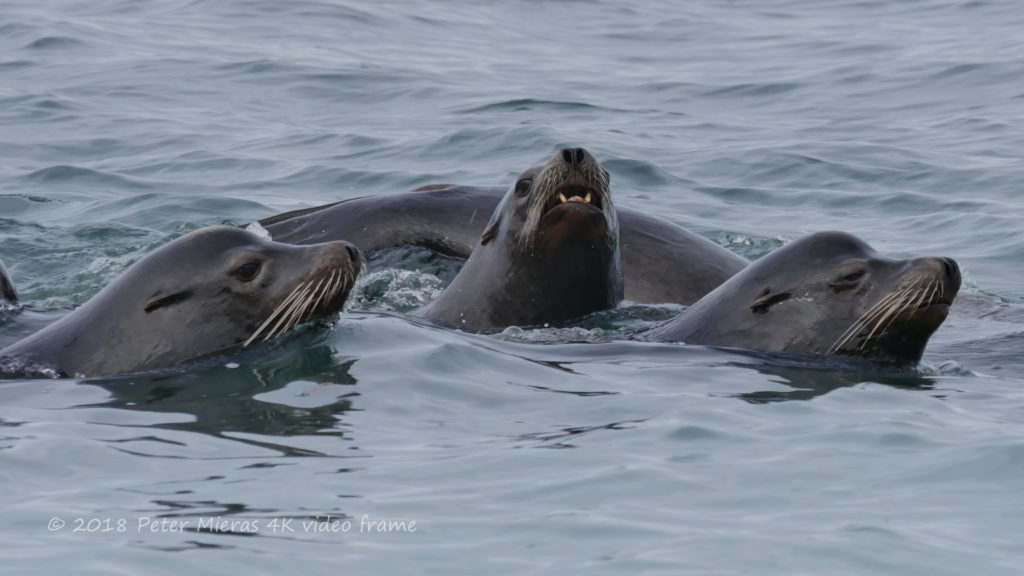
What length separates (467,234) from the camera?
9383mm

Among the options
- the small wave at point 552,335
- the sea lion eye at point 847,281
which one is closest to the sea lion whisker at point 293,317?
the small wave at point 552,335

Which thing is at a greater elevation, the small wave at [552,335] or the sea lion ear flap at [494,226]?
the sea lion ear flap at [494,226]

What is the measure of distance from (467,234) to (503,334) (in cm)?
189

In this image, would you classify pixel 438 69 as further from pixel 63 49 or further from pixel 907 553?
pixel 907 553

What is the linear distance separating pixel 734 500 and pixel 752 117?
11.5 meters

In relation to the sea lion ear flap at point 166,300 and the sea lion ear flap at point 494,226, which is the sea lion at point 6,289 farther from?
the sea lion ear flap at point 494,226

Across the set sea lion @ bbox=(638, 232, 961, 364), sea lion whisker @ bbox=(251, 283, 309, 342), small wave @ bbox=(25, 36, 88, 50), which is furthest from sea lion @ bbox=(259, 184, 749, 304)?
small wave @ bbox=(25, 36, 88, 50)

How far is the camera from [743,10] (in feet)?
79.1

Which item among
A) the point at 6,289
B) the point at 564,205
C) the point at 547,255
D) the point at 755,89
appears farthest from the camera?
the point at 755,89

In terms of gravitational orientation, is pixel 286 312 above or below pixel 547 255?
below

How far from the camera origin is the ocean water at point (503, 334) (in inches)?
183

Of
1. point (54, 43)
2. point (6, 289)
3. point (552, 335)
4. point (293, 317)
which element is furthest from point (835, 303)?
point (54, 43)

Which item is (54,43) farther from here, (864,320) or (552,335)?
(864,320)

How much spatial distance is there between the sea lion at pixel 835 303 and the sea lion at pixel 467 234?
177 centimetres
